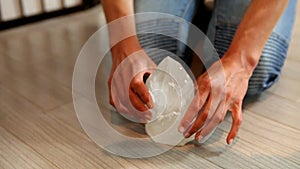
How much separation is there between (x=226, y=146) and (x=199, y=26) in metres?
0.42

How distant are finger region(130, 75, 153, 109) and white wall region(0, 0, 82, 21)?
3.07 feet

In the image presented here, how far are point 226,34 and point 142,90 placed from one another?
0.31 meters

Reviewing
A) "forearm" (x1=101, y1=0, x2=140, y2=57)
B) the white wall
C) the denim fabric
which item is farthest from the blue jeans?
the white wall

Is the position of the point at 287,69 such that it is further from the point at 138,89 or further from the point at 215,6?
the point at 138,89

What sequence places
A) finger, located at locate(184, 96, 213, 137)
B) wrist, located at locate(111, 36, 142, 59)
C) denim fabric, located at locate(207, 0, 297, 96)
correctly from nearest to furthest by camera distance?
1. finger, located at locate(184, 96, 213, 137)
2. wrist, located at locate(111, 36, 142, 59)
3. denim fabric, located at locate(207, 0, 297, 96)

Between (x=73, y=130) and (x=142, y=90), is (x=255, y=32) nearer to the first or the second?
(x=142, y=90)

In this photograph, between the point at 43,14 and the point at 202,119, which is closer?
the point at 202,119

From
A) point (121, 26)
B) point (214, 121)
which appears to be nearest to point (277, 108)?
point (214, 121)

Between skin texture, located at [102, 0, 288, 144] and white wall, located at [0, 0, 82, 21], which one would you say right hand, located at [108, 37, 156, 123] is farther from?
white wall, located at [0, 0, 82, 21]

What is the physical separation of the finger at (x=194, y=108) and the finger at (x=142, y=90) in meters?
0.06

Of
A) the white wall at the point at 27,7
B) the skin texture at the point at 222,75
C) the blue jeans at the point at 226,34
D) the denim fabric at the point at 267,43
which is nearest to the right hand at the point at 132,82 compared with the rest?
the skin texture at the point at 222,75

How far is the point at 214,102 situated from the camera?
2.02 ft

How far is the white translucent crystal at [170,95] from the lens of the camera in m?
0.66

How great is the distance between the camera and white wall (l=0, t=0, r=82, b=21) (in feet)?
4.65
